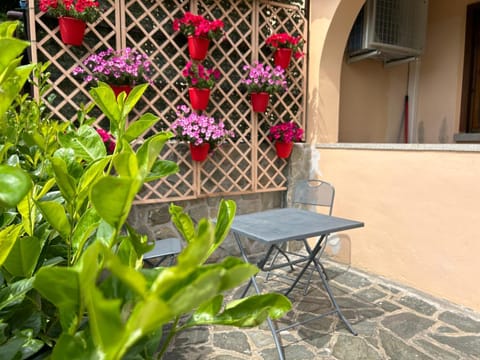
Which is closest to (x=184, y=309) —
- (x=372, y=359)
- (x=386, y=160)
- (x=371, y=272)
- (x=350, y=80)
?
(x=372, y=359)

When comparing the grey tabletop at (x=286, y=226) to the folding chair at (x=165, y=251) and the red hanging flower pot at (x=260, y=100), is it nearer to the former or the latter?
the folding chair at (x=165, y=251)

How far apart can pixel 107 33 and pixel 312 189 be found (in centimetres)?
224

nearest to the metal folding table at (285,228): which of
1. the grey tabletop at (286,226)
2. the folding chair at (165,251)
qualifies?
the grey tabletop at (286,226)

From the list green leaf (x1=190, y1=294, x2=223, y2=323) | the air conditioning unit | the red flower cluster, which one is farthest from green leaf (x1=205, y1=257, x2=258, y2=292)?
the air conditioning unit

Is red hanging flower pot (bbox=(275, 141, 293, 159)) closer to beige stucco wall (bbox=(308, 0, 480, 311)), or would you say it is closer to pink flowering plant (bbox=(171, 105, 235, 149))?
beige stucco wall (bbox=(308, 0, 480, 311))

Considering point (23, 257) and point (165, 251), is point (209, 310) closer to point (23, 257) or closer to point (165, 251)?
point (23, 257)

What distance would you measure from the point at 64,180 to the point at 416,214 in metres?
2.89

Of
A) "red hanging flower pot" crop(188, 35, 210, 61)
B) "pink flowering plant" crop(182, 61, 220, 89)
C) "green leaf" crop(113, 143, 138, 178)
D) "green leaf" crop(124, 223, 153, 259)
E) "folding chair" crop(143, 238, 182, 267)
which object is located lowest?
"folding chair" crop(143, 238, 182, 267)

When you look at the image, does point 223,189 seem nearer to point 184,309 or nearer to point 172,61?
point 172,61

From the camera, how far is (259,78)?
326 cm

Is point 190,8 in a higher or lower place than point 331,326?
higher

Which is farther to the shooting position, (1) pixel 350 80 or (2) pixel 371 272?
(1) pixel 350 80

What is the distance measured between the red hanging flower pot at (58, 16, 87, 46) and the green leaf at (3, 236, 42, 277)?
8.53 feet

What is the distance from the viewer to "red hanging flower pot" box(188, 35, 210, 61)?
2.93m
